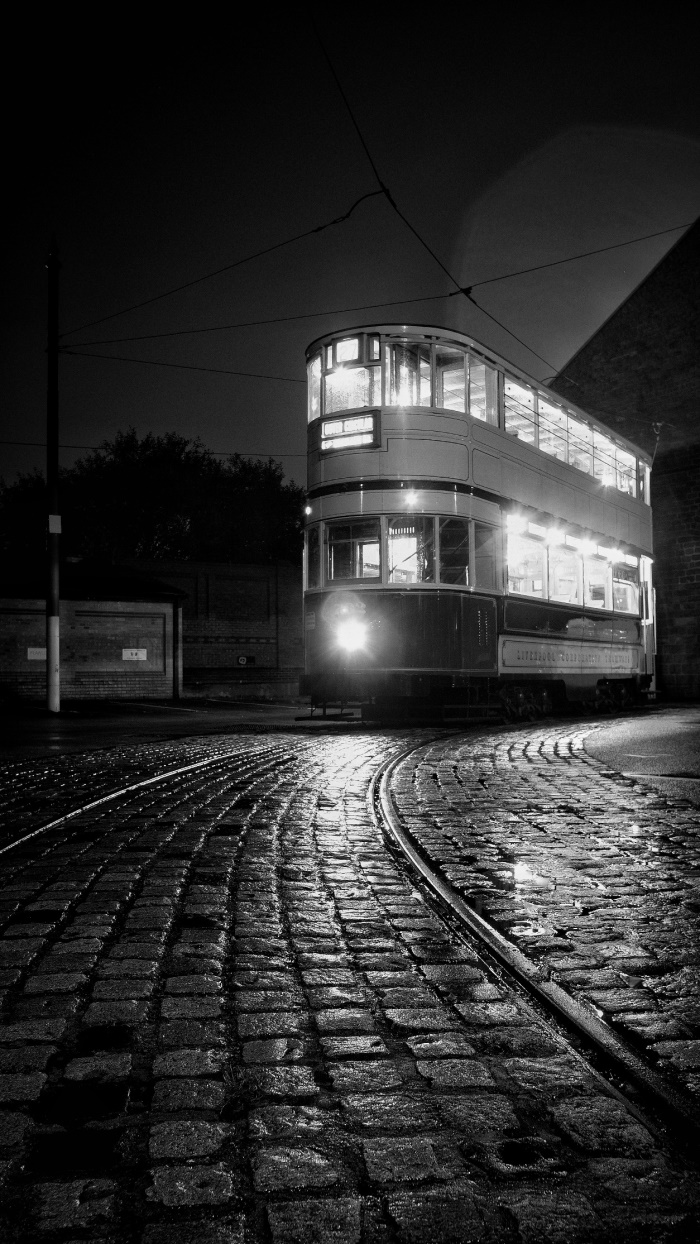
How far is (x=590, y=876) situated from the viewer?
16.0 feet

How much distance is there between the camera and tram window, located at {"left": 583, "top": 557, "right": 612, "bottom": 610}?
→ 61.8ft

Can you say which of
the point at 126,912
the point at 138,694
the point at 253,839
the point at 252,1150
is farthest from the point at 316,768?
the point at 138,694

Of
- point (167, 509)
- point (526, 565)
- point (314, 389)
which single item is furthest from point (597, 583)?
point (167, 509)

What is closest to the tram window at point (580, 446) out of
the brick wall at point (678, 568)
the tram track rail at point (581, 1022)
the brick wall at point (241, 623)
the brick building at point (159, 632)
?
the brick wall at point (678, 568)

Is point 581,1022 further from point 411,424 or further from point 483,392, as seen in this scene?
point 483,392

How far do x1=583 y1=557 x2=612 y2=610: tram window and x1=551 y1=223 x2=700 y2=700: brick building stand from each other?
27.8ft

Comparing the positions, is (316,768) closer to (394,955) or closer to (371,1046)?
(394,955)

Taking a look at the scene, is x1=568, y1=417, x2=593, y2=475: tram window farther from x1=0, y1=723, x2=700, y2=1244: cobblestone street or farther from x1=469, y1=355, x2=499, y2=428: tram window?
x1=0, y1=723, x2=700, y2=1244: cobblestone street

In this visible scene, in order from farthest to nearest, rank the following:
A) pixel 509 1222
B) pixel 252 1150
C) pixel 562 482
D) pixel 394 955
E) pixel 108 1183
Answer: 1. pixel 562 482
2. pixel 394 955
3. pixel 252 1150
4. pixel 108 1183
5. pixel 509 1222

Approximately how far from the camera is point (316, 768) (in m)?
9.84

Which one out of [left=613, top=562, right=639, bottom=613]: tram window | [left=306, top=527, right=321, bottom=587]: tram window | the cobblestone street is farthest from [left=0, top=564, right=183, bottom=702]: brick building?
the cobblestone street

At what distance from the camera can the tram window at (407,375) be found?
14.8 m

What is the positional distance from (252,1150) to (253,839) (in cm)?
390


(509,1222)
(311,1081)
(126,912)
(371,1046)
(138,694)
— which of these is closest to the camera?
(509,1222)
